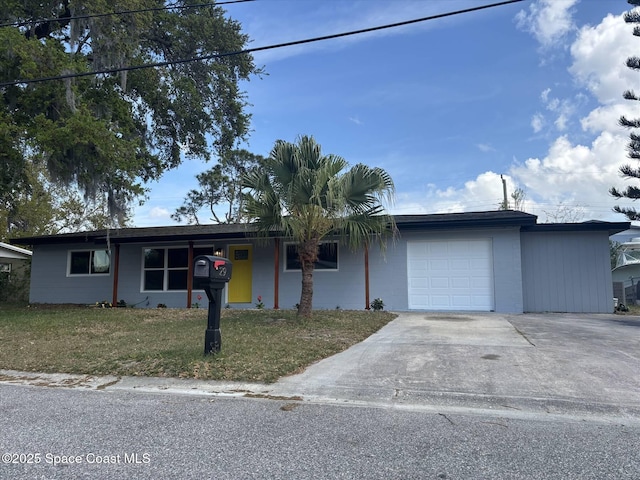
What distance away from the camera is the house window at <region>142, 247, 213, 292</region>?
53.6 feet

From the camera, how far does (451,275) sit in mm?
13539

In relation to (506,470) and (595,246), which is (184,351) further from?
(595,246)

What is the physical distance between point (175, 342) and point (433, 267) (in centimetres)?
821

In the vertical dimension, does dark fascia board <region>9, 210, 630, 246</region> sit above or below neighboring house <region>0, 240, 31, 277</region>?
above

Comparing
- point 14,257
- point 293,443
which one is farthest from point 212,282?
point 14,257

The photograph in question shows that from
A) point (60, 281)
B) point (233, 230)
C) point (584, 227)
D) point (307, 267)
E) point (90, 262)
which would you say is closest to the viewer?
point (307, 267)

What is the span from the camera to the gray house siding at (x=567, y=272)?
13.2m

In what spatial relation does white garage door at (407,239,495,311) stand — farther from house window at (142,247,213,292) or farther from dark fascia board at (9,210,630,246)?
house window at (142,247,213,292)

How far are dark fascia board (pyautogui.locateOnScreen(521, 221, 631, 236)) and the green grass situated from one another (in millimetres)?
5271

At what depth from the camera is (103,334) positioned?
9.77m

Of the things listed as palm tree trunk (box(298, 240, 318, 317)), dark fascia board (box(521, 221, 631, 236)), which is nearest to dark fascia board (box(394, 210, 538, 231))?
dark fascia board (box(521, 221, 631, 236))

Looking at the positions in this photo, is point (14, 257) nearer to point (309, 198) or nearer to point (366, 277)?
point (366, 277)

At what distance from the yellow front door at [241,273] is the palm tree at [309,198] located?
483 centimetres

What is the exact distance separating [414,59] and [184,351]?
10458 millimetres
